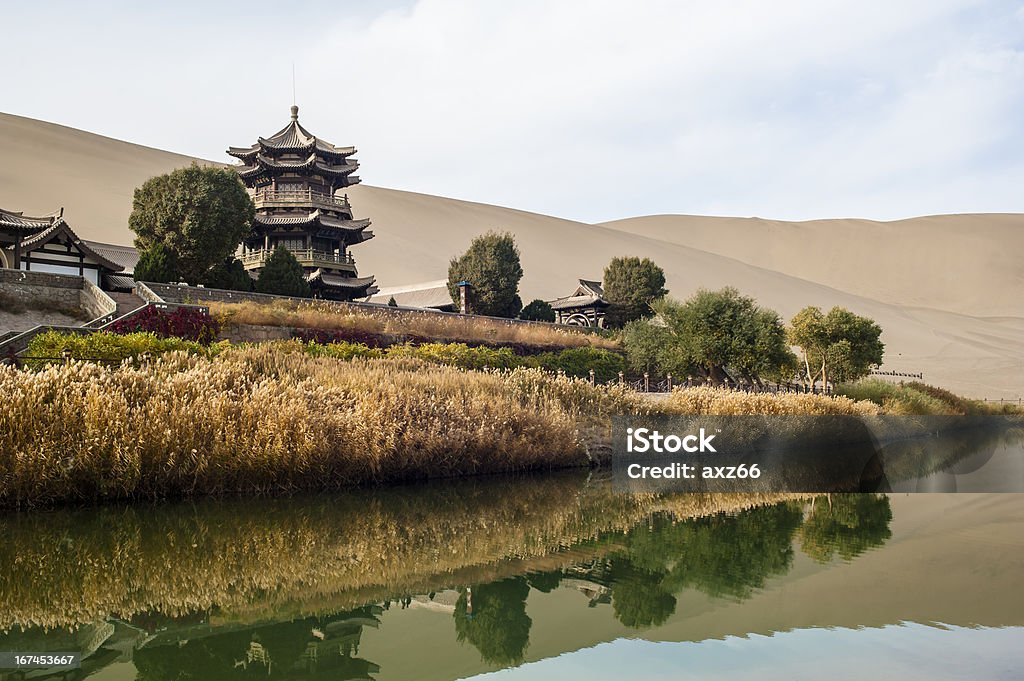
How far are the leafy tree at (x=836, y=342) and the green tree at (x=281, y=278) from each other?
89.7ft

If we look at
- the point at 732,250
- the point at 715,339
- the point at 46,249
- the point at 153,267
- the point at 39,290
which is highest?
the point at 732,250

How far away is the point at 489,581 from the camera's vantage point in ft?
22.1

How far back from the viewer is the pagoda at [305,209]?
1743 inches

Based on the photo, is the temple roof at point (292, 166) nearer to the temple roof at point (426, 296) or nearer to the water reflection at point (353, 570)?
the temple roof at point (426, 296)

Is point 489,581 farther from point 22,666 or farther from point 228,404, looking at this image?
point 228,404

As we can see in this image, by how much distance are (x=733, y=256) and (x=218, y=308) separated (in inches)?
5569

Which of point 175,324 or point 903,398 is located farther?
point 903,398

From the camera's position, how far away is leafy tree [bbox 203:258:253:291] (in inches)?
1412

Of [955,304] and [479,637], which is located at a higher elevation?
[955,304]

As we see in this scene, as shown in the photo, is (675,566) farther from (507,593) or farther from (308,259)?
(308,259)

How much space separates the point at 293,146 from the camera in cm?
4566

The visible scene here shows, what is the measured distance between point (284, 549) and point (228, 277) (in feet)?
102

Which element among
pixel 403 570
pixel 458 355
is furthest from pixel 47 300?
pixel 403 570

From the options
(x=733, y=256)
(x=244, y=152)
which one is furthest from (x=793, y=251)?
(x=244, y=152)
